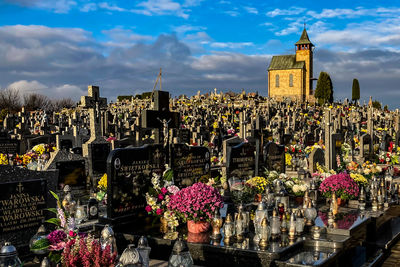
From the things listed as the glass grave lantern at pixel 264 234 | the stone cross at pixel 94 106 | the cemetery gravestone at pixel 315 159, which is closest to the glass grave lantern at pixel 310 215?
the glass grave lantern at pixel 264 234

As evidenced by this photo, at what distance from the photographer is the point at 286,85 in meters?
85.8

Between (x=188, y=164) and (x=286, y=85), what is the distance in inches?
3070

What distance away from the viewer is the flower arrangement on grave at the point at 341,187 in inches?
398

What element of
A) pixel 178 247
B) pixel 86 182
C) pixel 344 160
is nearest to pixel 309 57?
pixel 344 160

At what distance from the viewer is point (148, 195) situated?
815 cm

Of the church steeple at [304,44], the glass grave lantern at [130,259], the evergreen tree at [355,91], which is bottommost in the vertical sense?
the glass grave lantern at [130,259]

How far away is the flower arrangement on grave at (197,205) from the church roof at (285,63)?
80.6m

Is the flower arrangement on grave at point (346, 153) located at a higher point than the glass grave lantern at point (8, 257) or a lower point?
higher

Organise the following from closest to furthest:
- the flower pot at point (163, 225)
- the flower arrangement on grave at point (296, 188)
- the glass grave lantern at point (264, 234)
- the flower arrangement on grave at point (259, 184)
→ the glass grave lantern at point (264, 234), the flower pot at point (163, 225), the flower arrangement on grave at point (259, 184), the flower arrangement on grave at point (296, 188)

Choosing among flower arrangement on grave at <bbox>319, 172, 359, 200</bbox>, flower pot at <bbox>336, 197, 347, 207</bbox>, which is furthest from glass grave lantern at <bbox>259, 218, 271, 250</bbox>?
flower arrangement on grave at <bbox>319, 172, 359, 200</bbox>

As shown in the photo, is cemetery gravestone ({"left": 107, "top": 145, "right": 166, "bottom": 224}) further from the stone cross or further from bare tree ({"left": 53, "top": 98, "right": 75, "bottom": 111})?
bare tree ({"left": 53, "top": 98, "right": 75, "bottom": 111})

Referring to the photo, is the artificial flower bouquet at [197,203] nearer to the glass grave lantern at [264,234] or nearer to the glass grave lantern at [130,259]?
the glass grave lantern at [264,234]

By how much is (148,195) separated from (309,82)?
8273cm

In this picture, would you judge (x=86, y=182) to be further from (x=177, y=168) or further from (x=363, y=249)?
(x=363, y=249)
